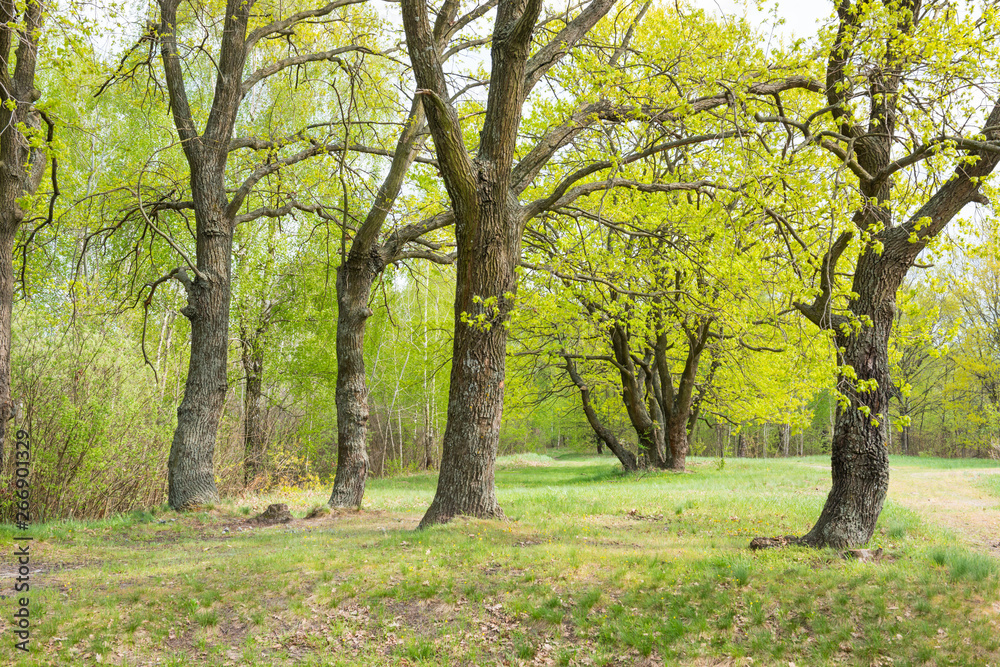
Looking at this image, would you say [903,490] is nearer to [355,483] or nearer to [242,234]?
[355,483]

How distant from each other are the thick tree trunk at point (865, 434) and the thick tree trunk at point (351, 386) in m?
6.70

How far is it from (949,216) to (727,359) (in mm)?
9458

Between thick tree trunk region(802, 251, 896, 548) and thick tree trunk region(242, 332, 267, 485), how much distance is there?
1425cm

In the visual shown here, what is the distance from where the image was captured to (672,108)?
24.5ft

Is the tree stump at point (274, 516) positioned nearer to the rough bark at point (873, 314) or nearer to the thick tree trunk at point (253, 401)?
the rough bark at point (873, 314)

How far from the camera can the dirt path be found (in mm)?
8570

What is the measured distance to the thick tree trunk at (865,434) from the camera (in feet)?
21.8

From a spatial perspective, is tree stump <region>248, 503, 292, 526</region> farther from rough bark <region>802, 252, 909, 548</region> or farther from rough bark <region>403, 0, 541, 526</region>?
rough bark <region>802, 252, 909, 548</region>

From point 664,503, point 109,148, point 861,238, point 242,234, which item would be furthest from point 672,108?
point 109,148

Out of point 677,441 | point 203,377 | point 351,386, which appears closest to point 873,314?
point 351,386

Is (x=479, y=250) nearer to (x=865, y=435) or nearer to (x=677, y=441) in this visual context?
(x=865, y=435)

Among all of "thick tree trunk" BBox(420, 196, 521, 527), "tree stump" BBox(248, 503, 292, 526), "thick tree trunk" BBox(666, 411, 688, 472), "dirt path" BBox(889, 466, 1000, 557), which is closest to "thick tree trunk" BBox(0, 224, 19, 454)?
"tree stump" BBox(248, 503, 292, 526)

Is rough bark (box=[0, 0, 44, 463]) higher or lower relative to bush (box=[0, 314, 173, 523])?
higher

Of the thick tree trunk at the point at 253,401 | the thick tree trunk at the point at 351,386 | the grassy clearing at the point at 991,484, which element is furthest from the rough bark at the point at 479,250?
the grassy clearing at the point at 991,484
